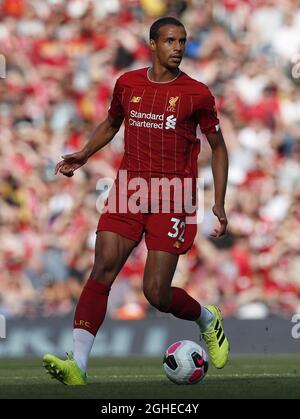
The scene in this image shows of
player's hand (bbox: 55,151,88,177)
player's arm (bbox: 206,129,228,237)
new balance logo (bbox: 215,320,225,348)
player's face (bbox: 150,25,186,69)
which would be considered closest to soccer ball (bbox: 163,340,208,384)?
new balance logo (bbox: 215,320,225,348)

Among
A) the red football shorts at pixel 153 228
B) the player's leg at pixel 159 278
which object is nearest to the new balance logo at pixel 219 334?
the player's leg at pixel 159 278

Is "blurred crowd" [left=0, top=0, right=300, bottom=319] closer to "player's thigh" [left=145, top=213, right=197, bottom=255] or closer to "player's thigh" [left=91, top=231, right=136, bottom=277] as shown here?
"player's thigh" [left=145, top=213, right=197, bottom=255]

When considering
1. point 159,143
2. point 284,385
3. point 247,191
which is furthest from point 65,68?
point 284,385

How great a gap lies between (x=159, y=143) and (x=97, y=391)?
69.7 inches

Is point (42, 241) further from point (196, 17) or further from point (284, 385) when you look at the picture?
point (284, 385)

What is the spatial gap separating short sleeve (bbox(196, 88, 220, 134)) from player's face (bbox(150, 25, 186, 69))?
29 centimetres

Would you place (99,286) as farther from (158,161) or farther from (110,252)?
(158,161)

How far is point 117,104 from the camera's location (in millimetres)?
8039

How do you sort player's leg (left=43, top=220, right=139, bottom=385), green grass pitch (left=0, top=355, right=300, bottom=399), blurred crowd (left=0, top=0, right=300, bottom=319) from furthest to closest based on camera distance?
blurred crowd (left=0, top=0, right=300, bottom=319) → player's leg (left=43, top=220, right=139, bottom=385) → green grass pitch (left=0, top=355, right=300, bottom=399)

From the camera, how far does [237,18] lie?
537 inches

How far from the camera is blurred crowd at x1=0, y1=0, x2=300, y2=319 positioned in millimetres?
12617

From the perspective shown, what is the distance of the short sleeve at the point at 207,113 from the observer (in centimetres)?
772

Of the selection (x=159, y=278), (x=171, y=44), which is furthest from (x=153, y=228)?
(x=171, y=44)

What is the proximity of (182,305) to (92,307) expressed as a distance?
0.78 metres
